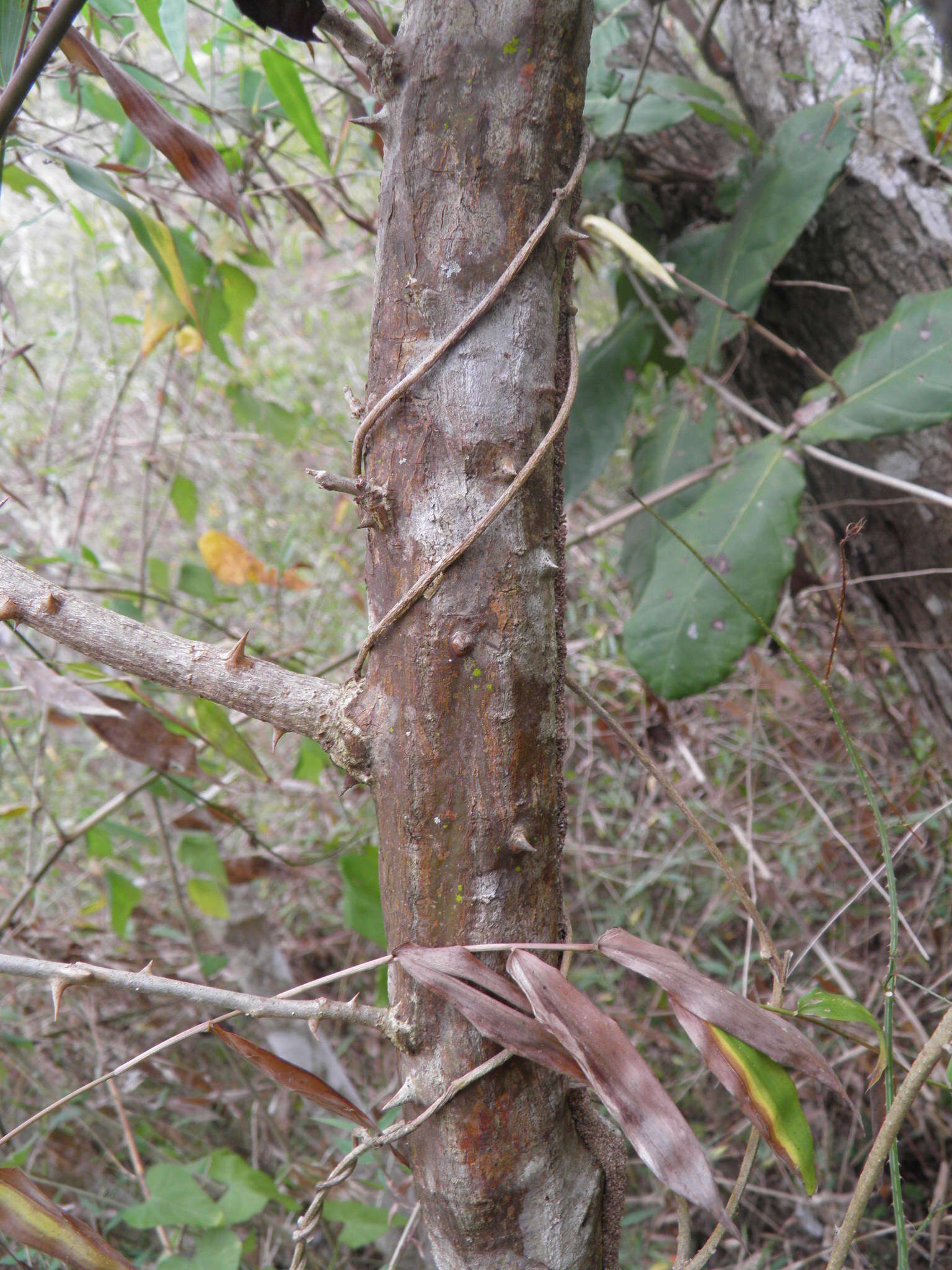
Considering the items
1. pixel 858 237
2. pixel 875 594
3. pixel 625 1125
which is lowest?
pixel 625 1125

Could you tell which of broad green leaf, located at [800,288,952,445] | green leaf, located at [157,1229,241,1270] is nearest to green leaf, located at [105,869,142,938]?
green leaf, located at [157,1229,241,1270]

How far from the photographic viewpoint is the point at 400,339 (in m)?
0.58

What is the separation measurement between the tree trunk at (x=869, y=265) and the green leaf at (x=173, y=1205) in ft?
3.86

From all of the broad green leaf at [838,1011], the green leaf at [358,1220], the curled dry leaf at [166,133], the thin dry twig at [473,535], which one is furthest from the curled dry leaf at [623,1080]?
the curled dry leaf at [166,133]

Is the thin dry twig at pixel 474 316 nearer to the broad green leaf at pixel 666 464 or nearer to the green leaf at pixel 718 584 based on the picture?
the green leaf at pixel 718 584

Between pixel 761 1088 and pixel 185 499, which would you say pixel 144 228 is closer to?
pixel 185 499

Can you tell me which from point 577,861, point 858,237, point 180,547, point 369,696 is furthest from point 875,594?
point 180,547

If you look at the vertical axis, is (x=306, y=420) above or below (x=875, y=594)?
above

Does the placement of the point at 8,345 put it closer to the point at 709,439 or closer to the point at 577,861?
the point at 709,439

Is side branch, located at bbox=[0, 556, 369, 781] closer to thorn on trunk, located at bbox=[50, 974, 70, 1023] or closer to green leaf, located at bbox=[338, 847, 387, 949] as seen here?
thorn on trunk, located at bbox=[50, 974, 70, 1023]

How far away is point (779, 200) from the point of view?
1.08 m

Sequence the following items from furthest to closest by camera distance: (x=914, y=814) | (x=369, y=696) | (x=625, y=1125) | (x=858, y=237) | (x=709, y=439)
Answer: (x=914, y=814) → (x=709, y=439) → (x=858, y=237) → (x=369, y=696) → (x=625, y=1125)

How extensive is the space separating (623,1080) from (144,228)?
89 cm

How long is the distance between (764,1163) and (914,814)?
61 centimetres
